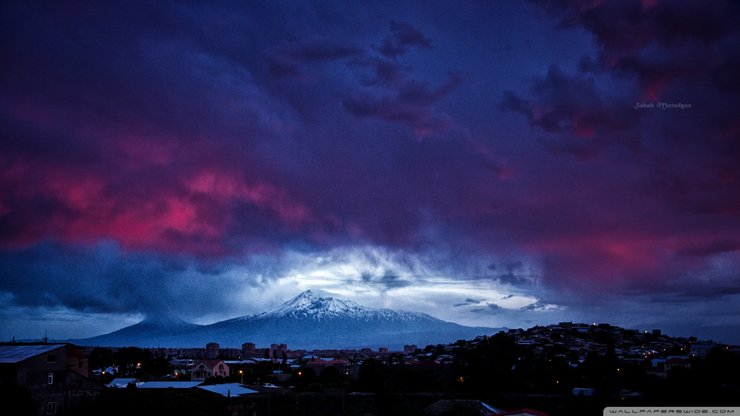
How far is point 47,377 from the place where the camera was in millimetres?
33562

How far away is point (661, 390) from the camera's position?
36.9m

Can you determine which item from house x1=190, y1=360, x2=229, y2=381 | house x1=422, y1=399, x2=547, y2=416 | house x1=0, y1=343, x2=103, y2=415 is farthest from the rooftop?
house x1=190, y1=360, x2=229, y2=381

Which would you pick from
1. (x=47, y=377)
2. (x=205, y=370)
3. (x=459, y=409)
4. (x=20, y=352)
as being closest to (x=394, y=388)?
(x=459, y=409)

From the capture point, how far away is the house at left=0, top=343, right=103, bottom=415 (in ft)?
104

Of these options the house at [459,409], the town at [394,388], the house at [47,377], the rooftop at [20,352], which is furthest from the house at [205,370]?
the house at [459,409]

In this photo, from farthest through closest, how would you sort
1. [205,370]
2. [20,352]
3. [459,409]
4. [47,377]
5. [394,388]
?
[205,370] < [394,388] < [20,352] < [47,377] < [459,409]

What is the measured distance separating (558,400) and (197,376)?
4115 cm

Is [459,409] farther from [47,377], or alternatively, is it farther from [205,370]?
[205,370]

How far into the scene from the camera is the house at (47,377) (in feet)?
104

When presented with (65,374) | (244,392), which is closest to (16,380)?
(65,374)

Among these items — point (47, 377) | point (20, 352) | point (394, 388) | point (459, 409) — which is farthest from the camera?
point (394, 388)

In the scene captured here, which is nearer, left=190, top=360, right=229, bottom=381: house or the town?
the town

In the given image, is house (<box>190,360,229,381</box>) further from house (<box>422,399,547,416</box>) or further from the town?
house (<box>422,399,547,416</box>)

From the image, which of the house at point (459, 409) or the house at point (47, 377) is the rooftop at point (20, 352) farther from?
the house at point (459, 409)
